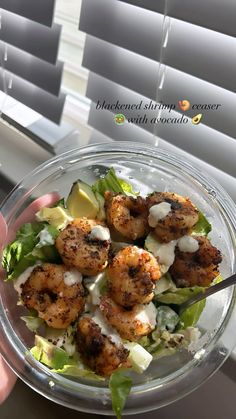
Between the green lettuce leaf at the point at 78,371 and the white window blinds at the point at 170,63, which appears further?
the white window blinds at the point at 170,63

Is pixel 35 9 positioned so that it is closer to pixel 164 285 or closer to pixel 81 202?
pixel 81 202

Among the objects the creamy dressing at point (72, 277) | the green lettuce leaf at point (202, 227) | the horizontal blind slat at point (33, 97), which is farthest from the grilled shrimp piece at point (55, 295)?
the horizontal blind slat at point (33, 97)

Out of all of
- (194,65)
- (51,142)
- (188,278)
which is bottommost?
(51,142)

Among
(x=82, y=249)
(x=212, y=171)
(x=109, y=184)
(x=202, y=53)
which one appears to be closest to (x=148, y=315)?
(x=82, y=249)

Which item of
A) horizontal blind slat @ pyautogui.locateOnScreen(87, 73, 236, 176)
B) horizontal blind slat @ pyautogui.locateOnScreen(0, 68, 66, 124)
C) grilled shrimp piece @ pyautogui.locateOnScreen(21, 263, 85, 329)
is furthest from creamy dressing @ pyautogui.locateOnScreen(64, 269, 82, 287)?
horizontal blind slat @ pyautogui.locateOnScreen(0, 68, 66, 124)

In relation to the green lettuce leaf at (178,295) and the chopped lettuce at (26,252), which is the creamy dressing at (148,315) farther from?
the chopped lettuce at (26,252)

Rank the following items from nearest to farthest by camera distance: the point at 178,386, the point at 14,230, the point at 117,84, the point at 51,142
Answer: the point at 178,386
the point at 14,230
the point at 117,84
the point at 51,142

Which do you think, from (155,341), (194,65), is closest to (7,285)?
(155,341)

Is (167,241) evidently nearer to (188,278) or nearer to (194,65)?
(188,278)
